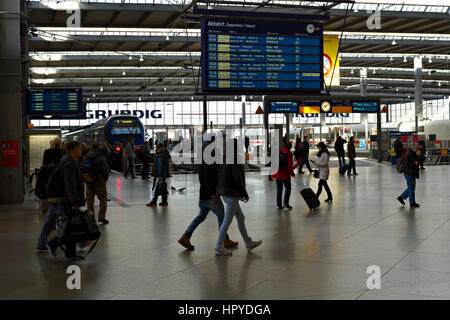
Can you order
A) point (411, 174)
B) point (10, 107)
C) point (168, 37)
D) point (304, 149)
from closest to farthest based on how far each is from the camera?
point (411, 174)
point (10, 107)
point (304, 149)
point (168, 37)

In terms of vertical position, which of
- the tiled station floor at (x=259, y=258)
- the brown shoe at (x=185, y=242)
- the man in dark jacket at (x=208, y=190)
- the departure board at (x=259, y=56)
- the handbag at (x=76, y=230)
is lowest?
the tiled station floor at (x=259, y=258)

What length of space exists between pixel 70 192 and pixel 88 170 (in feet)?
11.2

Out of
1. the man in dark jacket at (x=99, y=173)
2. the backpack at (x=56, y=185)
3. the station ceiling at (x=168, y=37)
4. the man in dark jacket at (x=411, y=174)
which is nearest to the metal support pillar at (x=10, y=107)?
the station ceiling at (x=168, y=37)

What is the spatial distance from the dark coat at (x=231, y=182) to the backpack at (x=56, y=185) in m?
2.12

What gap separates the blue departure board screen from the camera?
20.2m

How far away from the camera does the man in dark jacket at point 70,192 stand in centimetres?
716

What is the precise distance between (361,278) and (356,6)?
2161cm

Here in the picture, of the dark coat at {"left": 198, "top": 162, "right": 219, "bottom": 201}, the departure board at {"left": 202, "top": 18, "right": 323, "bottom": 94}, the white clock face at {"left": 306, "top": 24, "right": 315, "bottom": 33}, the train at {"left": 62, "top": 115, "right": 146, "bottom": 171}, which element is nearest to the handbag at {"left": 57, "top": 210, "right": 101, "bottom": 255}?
the dark coat at {"left": 198, "top": 162, "right": 219, "bottom": 201}

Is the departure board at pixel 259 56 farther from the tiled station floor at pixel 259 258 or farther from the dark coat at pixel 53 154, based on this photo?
the dark coat at pixel 53 154

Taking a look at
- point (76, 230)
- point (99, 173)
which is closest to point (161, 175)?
point (99, 173)

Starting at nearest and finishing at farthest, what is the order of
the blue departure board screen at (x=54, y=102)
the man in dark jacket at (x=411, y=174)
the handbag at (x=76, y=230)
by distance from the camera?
the handbag at (x=76, y=230) → the man in dark jacket at (x=411, y=174) → the blue departure board screen at (x=54, y=102)

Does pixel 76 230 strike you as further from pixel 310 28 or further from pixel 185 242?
pixel 310 28

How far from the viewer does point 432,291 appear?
5.38m

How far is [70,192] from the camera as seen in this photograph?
7.15 meters
